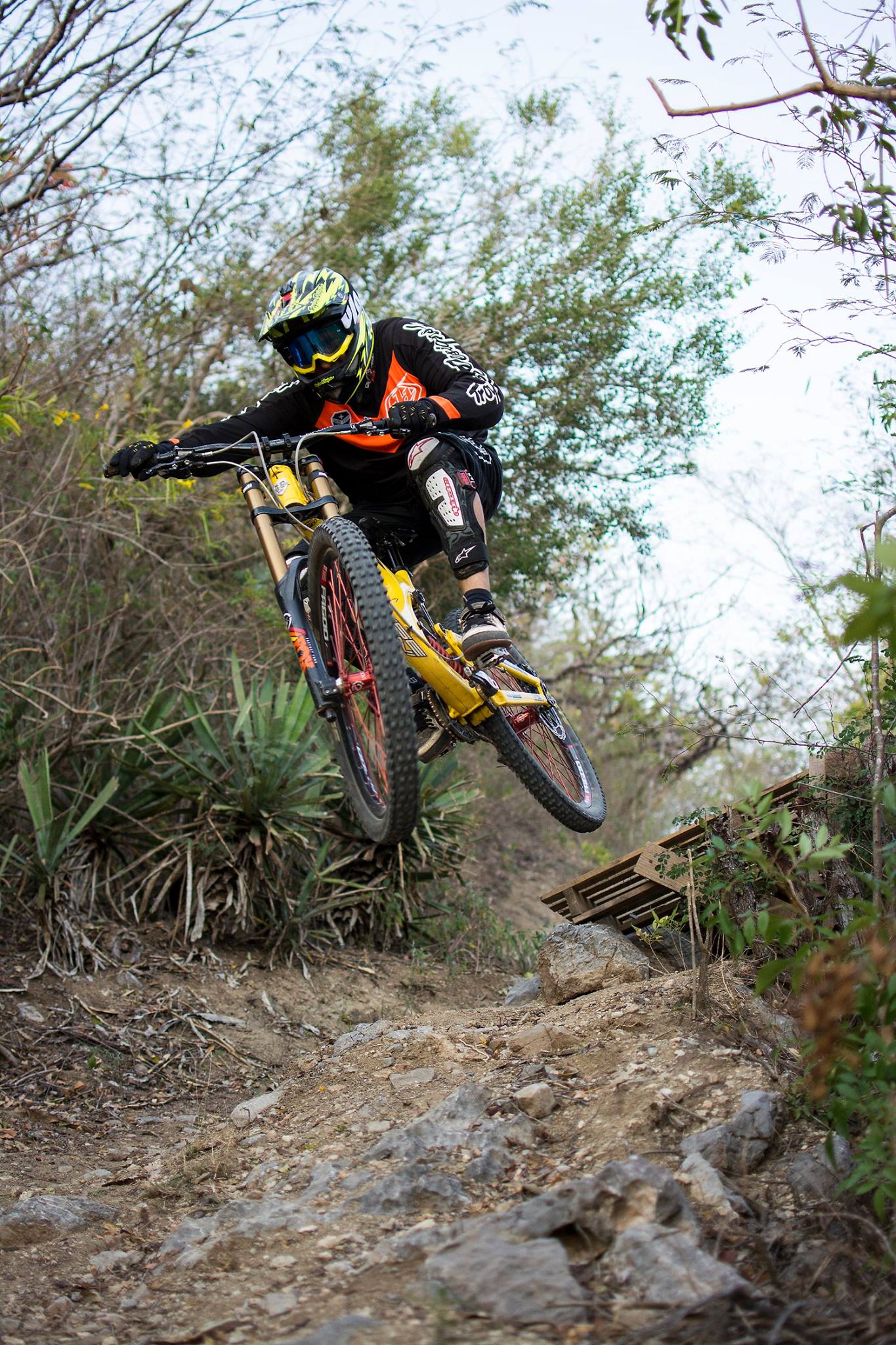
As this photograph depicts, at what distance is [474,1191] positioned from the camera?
3225 millimetres

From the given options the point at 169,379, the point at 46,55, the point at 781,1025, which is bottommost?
the point at 781,1025

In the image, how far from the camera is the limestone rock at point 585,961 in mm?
4922

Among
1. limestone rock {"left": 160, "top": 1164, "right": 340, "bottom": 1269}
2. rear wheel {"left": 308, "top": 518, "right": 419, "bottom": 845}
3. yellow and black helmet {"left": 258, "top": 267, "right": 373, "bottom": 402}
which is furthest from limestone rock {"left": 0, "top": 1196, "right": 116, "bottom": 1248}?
yellow and black helmet {"left": 258, "top": 267, "right": 373, "bottom": 402}

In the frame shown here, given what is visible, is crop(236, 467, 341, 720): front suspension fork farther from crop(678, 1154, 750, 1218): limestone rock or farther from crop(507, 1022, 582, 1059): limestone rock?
crop(678, 1154, 750, 1218): limestone rock

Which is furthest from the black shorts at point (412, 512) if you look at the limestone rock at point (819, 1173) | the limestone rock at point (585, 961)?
the limestone rock at point (819, 1173)

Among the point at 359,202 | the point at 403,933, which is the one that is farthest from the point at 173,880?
the point at 359,202

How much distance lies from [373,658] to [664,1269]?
81.5 inches

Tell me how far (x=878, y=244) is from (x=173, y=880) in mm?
5240

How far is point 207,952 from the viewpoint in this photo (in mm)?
7090

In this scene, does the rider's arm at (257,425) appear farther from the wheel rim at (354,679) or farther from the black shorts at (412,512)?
the wheel rim at (354,679)

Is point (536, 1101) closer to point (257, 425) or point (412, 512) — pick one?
point (412, 512)

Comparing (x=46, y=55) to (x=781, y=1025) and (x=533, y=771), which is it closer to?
(x=533, y=771)

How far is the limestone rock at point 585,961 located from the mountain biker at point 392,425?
1408 mm

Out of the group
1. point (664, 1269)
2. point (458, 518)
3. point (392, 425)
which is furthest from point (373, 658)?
point (664, 1269)
